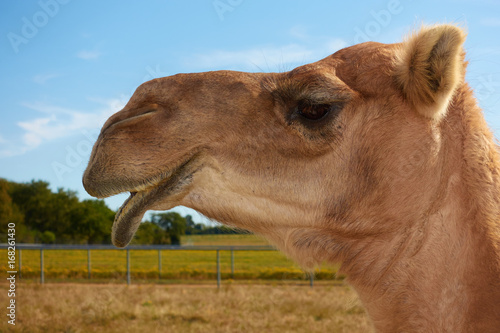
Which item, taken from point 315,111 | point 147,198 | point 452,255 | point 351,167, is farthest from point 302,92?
point 452,255

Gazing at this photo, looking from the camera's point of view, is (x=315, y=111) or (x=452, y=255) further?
(x=315, y=111)

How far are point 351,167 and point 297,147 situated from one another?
271 millimetres

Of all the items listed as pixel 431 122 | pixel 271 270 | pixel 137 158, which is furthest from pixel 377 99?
pixel 271 270

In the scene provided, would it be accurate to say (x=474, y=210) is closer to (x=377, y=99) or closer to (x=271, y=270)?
(x=377, y=99)

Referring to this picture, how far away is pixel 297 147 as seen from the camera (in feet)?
7.09

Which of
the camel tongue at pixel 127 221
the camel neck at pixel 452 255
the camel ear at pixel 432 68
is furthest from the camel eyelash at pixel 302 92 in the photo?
the camel tongue at pixel 127 221

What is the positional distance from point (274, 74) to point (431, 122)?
826mm

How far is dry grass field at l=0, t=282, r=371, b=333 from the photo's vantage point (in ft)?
36.8

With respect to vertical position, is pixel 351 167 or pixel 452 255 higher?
pixel 351 167

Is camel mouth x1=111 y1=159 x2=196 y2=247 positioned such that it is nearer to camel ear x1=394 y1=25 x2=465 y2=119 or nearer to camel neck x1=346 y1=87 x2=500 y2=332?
camel neck x1=346 y1=87 x2=500 y2=332

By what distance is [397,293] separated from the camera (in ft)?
6.75

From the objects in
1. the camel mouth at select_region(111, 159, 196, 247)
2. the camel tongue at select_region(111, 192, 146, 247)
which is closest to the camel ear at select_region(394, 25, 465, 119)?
the camel mouth at select_region(111, 159, 196, 247)

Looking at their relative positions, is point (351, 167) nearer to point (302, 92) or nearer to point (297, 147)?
point (297, 147)

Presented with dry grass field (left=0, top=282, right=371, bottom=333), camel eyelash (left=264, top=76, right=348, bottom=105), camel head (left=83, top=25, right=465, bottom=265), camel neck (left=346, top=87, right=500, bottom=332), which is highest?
camel eyelash (left=264, top=76, right=348, bottom=105)
